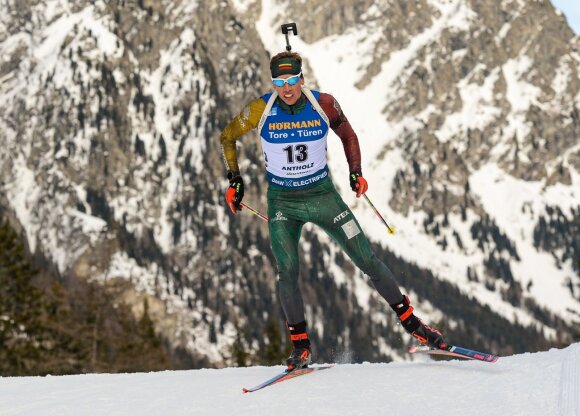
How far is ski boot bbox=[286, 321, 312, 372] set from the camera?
833cm

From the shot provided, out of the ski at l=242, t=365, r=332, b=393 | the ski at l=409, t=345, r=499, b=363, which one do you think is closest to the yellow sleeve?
the ski at l=242, t=365, r=332, b=393

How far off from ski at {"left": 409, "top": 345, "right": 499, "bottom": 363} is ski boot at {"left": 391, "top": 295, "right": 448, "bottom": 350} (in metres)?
0.05

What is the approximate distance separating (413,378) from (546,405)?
1415 mm

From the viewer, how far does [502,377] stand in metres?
6.88

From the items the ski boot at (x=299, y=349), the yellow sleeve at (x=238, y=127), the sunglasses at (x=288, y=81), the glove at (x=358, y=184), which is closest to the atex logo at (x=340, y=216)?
the glove at (x=358, y=184)

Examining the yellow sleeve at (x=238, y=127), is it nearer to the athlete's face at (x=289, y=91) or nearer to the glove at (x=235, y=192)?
the glove at (x=235, y=192)

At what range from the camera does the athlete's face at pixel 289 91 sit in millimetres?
8312

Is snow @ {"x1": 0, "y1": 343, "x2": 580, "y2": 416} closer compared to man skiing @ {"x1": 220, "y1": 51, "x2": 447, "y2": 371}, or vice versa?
snow @ {"x1": 0, "y1": 343, "x2": 580, "y2": 416}

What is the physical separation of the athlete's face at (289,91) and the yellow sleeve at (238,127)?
0.27 m

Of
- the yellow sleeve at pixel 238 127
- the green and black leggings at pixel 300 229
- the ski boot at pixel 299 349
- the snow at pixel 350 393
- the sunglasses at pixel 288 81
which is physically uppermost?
the sunglasses at pixel 288 81

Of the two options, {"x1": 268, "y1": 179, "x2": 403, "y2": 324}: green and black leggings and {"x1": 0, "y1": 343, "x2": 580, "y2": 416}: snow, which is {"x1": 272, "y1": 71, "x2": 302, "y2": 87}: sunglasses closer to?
{"x1": 268, "y1": 179, "x2": 403, "y2": 324}: green and black leggings

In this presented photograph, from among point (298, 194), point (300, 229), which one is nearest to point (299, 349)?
point (300, 229)

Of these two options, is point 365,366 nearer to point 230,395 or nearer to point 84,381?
point 230,395

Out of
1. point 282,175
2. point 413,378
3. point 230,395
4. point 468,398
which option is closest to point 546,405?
point 468,398
